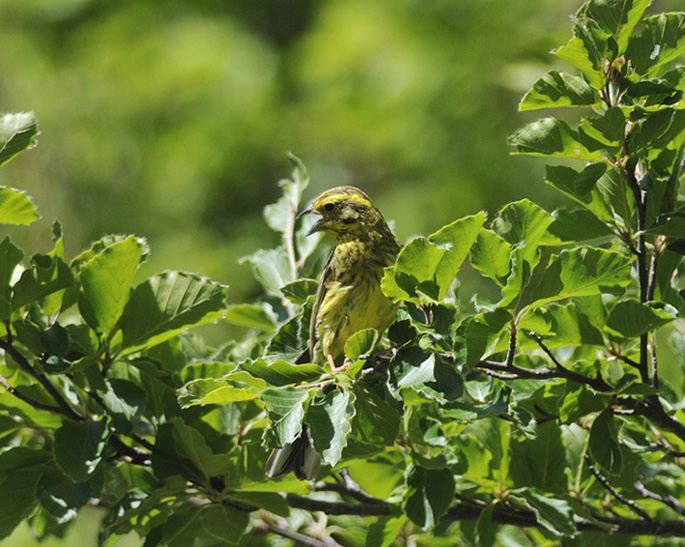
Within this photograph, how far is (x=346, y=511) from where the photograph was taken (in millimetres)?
1676

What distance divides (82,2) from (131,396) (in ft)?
21.7

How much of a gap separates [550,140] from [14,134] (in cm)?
84

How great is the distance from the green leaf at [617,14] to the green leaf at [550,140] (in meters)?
0.14

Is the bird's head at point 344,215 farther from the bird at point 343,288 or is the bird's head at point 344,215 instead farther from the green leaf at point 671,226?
the green leaf at point 671,226

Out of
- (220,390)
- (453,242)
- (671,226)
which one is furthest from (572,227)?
(220,390)

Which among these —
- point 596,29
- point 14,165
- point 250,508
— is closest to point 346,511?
point 250,508

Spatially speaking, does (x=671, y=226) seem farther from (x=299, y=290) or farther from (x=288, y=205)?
(x=288, y=205)

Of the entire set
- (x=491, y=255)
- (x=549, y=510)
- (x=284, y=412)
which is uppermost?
(x=491, y=255)

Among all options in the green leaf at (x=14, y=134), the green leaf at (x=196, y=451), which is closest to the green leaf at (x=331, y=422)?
the green leaf at (x=196, y=451)

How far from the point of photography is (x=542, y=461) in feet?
5.39

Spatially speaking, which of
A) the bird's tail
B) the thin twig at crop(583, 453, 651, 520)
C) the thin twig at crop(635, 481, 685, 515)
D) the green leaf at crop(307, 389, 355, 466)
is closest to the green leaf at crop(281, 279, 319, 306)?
the bird's tail

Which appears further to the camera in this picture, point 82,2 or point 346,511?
point 82,2

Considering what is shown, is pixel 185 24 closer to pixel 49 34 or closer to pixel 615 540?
pixel 49 34

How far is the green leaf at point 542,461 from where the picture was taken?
162 cm
